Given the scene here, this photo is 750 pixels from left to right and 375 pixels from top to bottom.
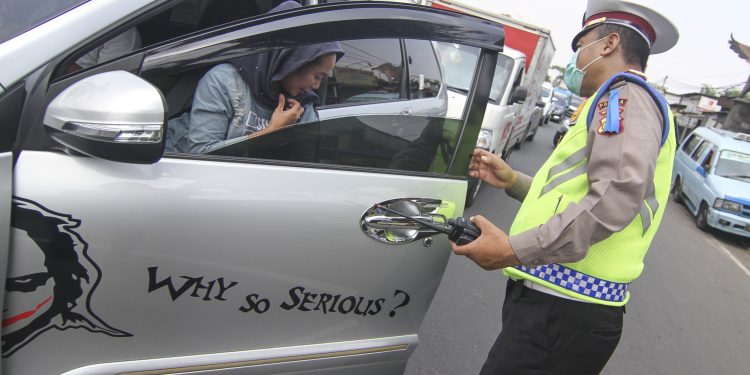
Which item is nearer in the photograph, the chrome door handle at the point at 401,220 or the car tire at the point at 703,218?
the chrome door handle at the point at 401,220

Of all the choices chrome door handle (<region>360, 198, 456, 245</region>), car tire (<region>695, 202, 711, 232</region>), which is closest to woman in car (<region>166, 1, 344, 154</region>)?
chrome door handle (<region>360, 198, 456, 245</region>)

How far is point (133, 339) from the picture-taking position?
1.35 meters

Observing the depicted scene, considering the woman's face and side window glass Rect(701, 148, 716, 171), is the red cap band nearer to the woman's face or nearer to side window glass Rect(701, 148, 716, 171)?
the woman's face

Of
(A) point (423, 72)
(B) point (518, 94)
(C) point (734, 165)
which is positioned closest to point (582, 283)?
(A) point (423, 72)

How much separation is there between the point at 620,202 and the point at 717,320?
431 centimetres

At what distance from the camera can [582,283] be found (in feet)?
4.97

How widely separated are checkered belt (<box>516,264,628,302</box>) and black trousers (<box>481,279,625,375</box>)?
1.7 inches

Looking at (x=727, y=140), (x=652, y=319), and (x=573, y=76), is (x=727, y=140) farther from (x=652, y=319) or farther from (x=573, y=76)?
(x=573, y=76)

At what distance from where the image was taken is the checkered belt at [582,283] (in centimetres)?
151

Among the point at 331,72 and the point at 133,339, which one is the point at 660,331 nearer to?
the point at 331,72

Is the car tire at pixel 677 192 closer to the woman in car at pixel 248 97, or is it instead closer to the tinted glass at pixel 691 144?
the tinted glass at pixel 691 144

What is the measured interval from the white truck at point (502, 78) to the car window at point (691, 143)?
3.38 meters

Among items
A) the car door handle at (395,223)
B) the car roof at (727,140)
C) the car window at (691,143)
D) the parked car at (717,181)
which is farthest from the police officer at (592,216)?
the car window at (691,143)

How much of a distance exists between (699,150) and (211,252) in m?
11.4
